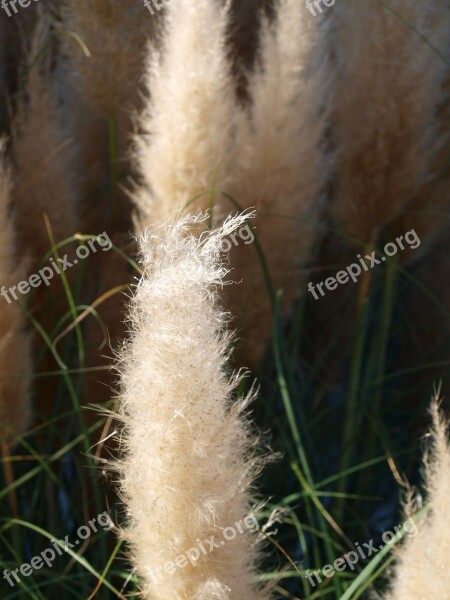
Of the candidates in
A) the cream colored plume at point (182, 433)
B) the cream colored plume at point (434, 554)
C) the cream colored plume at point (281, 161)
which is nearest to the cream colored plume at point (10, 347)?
the cream colored plume at point (281, 161)

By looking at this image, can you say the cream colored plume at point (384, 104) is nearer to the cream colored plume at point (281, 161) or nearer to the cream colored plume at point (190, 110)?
the cream colored plume at point (281, 161)

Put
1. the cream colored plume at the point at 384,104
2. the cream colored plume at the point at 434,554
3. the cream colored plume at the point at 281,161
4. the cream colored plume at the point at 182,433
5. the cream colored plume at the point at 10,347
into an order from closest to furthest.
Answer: the cream colored plume at the point at 182,433 → the cream colored plume at the point at 434,554 → the cream colored plume at the point at 10,347 → the cream colored plume at the point at 281,161 → the cream colored plume at the point at 384,104

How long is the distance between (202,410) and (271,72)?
1.17 metres

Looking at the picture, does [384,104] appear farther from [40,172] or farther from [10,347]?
[10,347]

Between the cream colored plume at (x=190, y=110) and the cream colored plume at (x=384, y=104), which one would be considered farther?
the cream colored plume at (x=384, y=104)

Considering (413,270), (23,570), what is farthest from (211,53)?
Answer: (413,270)

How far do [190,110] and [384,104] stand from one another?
640 mm

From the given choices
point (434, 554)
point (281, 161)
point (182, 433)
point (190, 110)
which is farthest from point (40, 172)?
point (434, 554)

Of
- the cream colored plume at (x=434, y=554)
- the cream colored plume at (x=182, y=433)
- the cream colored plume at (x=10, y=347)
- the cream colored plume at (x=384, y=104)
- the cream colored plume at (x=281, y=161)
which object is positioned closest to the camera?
the cream colored plume at (x=182, y=433)

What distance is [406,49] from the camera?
2299mm

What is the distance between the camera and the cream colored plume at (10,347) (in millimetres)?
1925

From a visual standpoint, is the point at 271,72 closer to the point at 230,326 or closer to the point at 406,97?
the point at 406,97

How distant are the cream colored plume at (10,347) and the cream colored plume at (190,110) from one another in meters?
0.35

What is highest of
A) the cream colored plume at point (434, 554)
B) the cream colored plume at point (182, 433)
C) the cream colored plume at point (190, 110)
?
the cream colored plume at point (190, 110)
